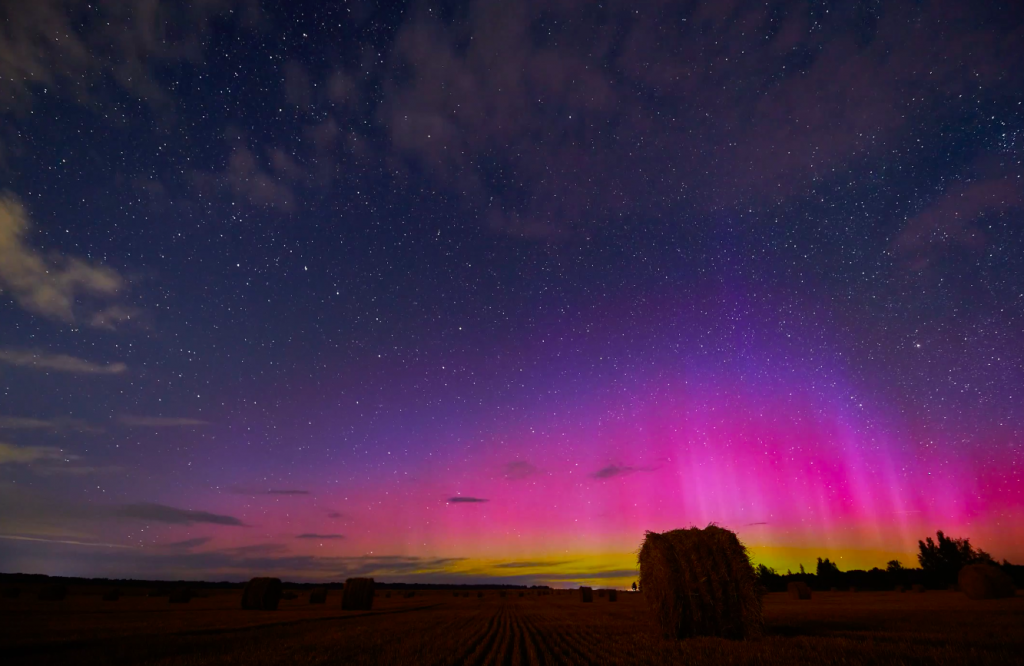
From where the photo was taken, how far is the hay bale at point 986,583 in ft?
101

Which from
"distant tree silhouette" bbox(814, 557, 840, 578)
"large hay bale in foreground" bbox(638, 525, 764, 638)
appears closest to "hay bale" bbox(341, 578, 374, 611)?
"large hay bale in foreground" bbox(638, 525, 764, 638)

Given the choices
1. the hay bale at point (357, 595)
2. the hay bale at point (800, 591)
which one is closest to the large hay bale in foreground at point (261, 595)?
the hay bale at point (357, 595)

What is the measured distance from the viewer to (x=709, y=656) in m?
11.1

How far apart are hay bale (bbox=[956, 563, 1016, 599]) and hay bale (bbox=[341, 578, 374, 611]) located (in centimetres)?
3493

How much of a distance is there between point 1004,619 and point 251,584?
119 feet

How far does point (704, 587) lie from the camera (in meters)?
15.3

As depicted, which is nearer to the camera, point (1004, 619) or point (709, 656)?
point (709, 656)

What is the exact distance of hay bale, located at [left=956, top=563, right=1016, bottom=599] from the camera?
30.8m

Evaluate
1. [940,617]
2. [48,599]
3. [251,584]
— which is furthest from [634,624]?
[48,599]

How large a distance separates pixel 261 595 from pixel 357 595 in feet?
18.6

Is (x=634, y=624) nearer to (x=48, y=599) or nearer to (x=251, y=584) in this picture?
(x=251, y=584)

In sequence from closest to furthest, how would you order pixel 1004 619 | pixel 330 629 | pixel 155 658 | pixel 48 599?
1. pixel 155 658
2. pixel 1004 619
3. pixel 330 629
4. pixel 48 599

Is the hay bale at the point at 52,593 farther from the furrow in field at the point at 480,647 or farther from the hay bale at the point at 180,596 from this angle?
the furrow in field at the point at 480,647

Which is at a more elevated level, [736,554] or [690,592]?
[736,554]
